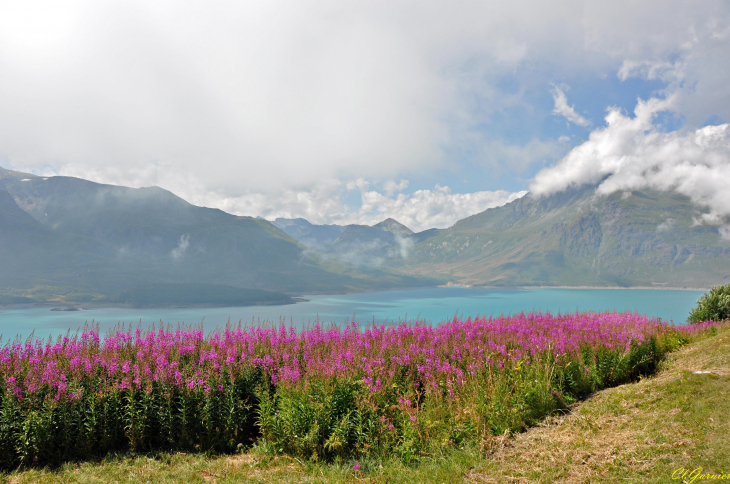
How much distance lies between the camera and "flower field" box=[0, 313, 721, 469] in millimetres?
7688

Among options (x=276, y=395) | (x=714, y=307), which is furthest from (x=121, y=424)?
(x=714, y=307)

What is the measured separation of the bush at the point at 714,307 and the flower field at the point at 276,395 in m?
12.3

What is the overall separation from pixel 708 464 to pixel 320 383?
6.86 m

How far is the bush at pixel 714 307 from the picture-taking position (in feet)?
63.1

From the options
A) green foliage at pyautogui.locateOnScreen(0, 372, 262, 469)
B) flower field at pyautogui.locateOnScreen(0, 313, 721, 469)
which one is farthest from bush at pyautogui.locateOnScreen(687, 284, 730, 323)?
green foliage at pyautogui.locateOnScreen(0, 372, 262, 469)

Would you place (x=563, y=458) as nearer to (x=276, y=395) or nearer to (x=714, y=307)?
(x=276, y=395)

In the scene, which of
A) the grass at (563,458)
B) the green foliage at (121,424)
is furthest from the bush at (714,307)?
the green foliage at (121,424)

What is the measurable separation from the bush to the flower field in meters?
12.3

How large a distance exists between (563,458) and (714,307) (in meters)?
20.4

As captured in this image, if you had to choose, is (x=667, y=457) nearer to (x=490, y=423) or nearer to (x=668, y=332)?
(x=490, y=423)

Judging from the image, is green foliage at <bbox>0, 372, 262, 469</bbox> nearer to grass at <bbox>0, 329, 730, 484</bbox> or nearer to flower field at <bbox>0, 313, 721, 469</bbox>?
flower field at <bbox>0, 313, 721, 469</bbox>

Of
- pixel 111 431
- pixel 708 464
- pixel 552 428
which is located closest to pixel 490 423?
pixel 552 428

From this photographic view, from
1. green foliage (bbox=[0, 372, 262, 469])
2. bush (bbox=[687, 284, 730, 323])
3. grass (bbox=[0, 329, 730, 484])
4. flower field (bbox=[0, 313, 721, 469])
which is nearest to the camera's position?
grass (bbox=[0, 329, 730, 484])

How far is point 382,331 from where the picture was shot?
13.8m
